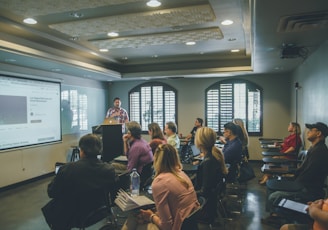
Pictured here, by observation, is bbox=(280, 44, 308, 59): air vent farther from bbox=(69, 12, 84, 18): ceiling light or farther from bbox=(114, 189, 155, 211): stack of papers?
bbox=(114, 189, 155, 211): stack of papers

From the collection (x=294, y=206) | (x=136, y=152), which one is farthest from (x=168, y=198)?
(x=136, y=152)

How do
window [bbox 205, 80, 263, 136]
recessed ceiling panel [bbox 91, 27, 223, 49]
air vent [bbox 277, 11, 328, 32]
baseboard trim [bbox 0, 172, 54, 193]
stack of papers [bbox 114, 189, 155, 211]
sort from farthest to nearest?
window [bbox 205, 80, 263, 136] < baseboard trim [bbox 0, 172, 54, 193] < recessed ceiling panel [bbox 91, 27, 223, 49] < air vent [bbox 277, 11, 328, 32] < stack of papers [bbox 114, 189, 155, 211]

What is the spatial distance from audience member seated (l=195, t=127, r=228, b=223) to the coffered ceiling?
137cm

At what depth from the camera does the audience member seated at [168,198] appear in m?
2.01

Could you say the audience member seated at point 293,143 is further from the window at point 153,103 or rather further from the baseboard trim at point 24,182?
the baseboard trim at point 24,182

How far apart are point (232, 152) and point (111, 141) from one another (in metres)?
1.83

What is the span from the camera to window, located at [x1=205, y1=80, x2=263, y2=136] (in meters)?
7.88

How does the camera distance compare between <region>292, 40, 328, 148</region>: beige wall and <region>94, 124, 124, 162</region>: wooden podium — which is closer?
<region>292, 40, 328, 148</region>: beige wall

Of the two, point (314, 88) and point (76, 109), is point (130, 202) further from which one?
point (76, 109)

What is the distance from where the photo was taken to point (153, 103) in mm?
8742

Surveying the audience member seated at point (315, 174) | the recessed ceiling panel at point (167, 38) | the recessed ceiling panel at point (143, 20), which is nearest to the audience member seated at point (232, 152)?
the audience member seated at point (315, 174)

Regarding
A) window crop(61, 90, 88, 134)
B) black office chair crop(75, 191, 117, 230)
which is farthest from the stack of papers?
window crop(61, 90, 88, 134)

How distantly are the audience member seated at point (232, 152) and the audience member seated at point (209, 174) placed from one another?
1.15 m

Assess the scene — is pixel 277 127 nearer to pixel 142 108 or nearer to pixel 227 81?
pixel 227 81
